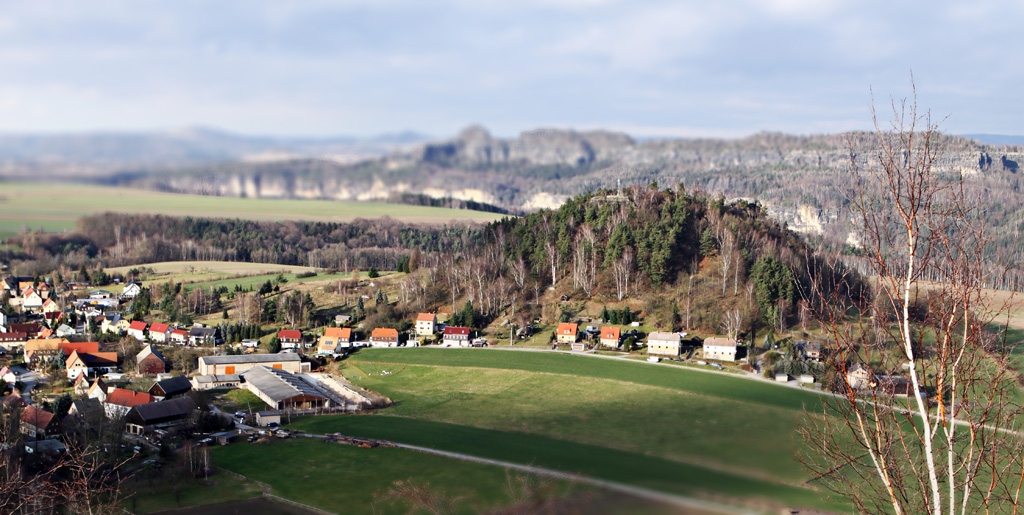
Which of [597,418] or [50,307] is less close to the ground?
[50,307]

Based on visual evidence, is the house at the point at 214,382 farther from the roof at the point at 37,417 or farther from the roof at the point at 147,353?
the roof at the point at 37,417

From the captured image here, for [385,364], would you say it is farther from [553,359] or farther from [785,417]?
[785,417]

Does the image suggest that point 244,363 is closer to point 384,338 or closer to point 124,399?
point 384,338

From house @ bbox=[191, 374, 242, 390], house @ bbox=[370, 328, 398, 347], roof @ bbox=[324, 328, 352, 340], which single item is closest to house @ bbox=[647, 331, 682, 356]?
house @ bbox=[370, 328, 398, 347]

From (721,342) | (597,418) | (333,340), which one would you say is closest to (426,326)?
(333,340)

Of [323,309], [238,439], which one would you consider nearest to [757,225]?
[323,309]

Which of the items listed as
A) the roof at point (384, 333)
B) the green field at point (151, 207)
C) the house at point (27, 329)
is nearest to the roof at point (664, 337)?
the roof at point (384, 333)
